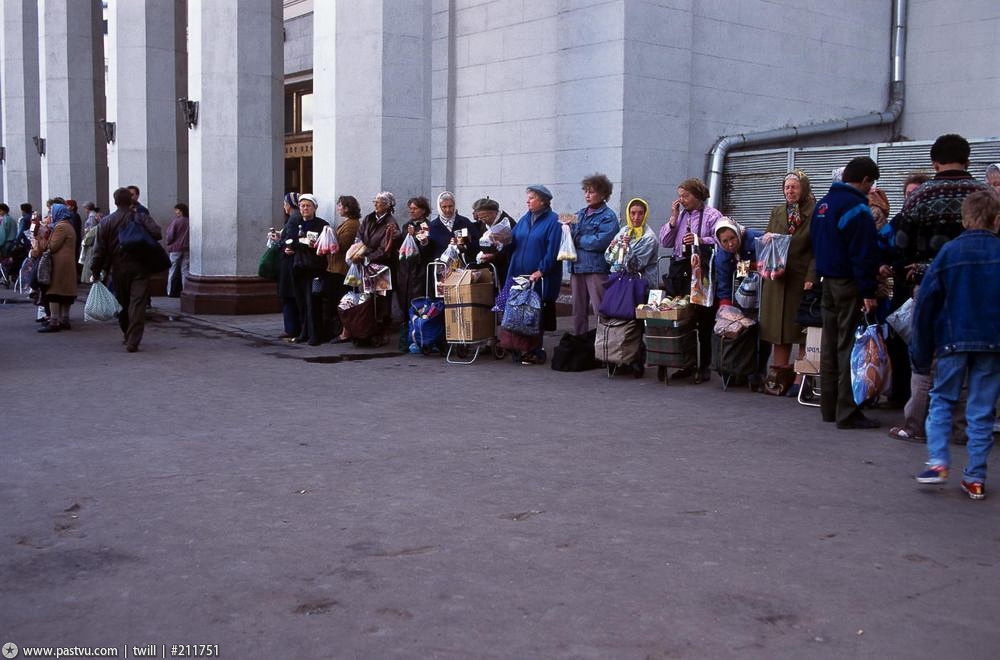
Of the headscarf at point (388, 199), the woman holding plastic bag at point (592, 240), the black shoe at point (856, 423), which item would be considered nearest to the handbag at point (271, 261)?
the headscarf at point (388, 199)

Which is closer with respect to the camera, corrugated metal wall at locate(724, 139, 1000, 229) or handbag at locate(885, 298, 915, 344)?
handbag at locate(885, 298, 915, 344)

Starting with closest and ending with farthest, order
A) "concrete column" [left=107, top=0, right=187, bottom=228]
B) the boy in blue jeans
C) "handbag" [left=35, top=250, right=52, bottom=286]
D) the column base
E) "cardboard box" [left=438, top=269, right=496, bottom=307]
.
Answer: the boy in blue jeans
"cardboard box" [left=438, top=269, right=496, bottom=307]
"handbag" [left=35, top=250, right=52, bottom=286]
the column base
"concrete column" [left=107, top=0, right=187, bottom=228]

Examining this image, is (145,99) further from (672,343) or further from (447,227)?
(672,343)

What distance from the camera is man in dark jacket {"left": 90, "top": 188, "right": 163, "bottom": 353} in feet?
40.3

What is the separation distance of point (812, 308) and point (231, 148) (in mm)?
10395

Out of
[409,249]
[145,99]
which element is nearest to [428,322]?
[409,249]

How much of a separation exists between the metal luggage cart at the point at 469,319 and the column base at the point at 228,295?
Result: 5.87 metres

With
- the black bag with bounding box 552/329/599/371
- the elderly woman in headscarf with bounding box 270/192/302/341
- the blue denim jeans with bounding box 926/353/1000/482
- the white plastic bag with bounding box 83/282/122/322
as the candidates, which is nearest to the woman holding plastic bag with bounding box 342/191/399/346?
the elderly woman in headscarf with bounding box 270/192/302/341

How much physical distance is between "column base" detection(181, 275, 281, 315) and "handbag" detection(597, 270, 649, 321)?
780 centimetres

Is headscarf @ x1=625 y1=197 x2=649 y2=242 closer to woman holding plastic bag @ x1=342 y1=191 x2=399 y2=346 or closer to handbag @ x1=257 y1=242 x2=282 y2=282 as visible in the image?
woman holding plastic bag @ x1=342 y1=191 x2=399 y2=346

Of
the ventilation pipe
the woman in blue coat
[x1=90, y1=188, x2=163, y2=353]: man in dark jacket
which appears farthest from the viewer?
the ventilation pipe

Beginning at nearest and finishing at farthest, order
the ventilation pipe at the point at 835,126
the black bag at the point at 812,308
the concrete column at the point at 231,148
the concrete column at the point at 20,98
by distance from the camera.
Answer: the black bag at the point at 812,308
the ventilation pipe at the point at 835,126
the concrete column at the point at 231,148
the concrete column at the point at 20,98

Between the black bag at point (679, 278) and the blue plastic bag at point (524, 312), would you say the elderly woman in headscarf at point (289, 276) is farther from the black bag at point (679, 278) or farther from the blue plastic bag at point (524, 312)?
the black bag at point (679, 278)

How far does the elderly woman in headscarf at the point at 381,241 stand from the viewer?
12.4 meters
